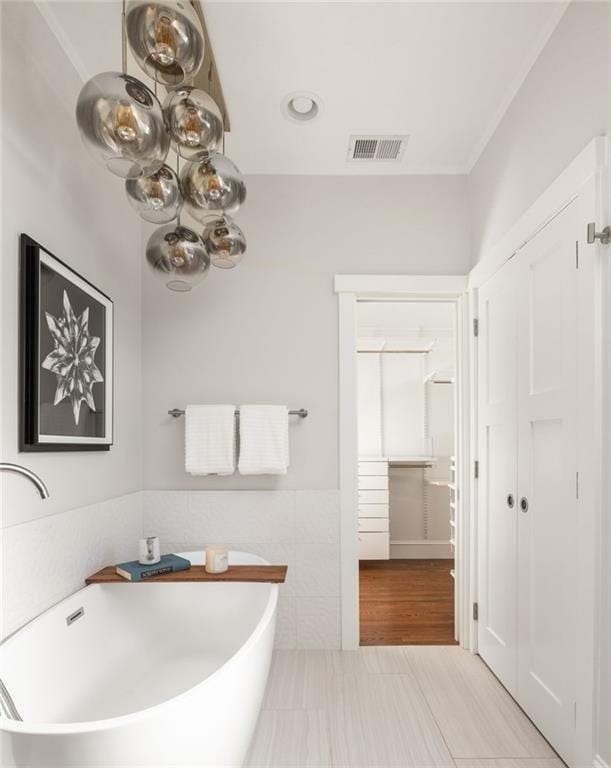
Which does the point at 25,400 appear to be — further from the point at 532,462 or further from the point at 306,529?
the point at 532,462

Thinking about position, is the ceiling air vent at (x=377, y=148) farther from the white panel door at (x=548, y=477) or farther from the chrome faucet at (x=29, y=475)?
the chrome faucet at (x=29, y=475)

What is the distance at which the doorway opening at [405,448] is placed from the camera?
15.1ft

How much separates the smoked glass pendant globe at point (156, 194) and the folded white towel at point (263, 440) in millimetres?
1336

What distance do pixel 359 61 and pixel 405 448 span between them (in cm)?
390

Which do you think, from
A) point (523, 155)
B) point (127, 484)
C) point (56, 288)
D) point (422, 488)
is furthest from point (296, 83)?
point (422, 488)

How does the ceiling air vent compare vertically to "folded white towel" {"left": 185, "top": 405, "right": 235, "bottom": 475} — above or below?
above

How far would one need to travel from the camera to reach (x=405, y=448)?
5.41 m

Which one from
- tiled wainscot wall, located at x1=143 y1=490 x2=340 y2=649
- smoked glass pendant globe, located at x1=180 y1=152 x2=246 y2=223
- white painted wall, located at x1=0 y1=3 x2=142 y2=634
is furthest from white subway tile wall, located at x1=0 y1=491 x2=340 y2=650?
smoked glass pendant globe, located at x1=180 y1=152 x2=246 y2=223

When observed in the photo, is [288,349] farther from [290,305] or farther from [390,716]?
[390,716]

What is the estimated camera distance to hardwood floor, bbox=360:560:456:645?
309 centimetres

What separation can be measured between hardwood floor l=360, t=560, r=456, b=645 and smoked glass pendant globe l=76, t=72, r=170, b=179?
2.78 metres

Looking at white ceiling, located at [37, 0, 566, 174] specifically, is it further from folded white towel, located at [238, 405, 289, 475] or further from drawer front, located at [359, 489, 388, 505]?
drawer front, located at [359, 489, 388, 505]

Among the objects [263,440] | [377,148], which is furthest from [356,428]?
[377,148]

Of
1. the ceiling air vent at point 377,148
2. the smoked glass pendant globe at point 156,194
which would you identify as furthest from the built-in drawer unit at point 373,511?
the smoked glass pendant globe at point 156,194
